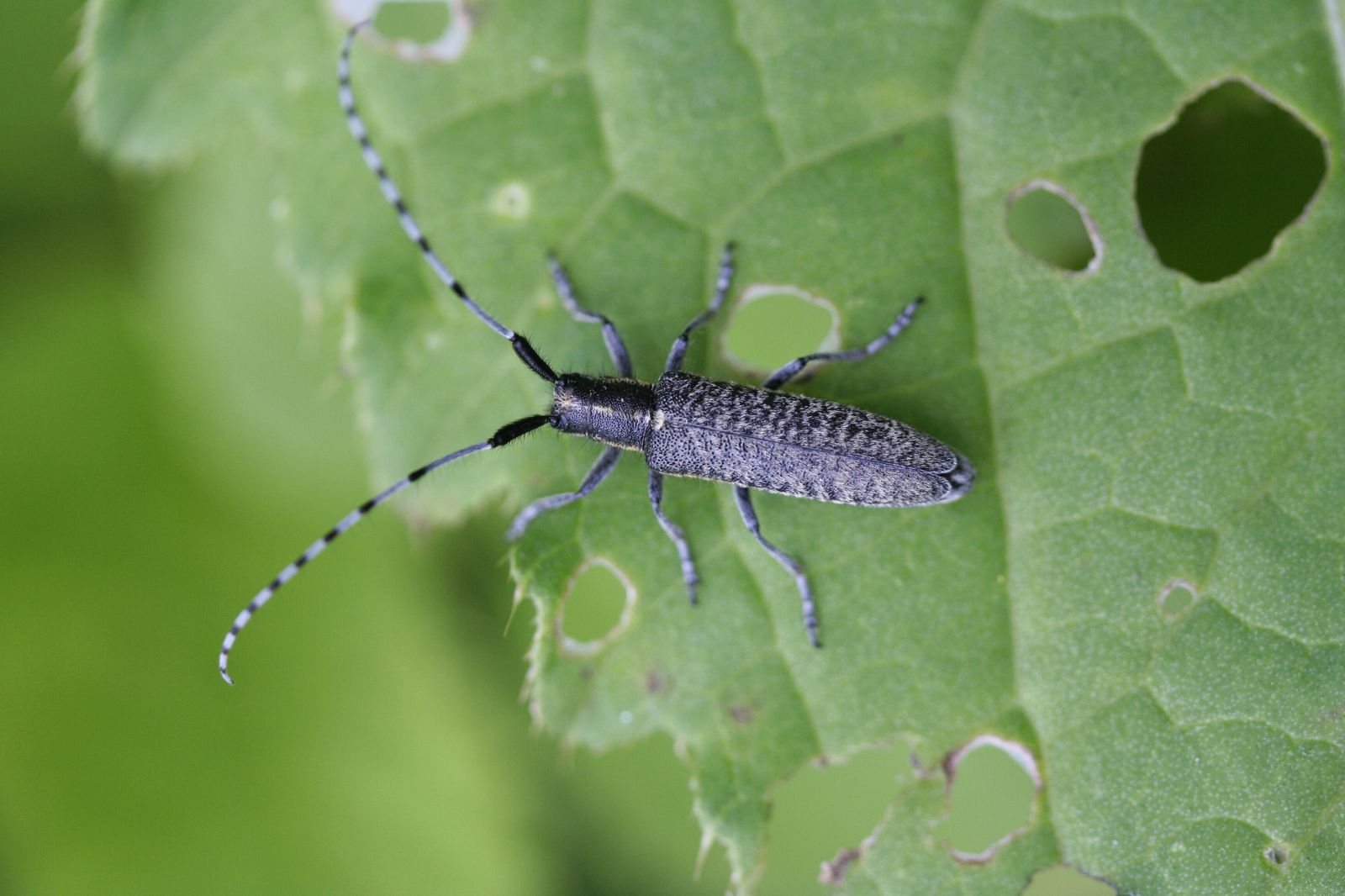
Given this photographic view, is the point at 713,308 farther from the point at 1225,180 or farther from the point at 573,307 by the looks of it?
the point at 1225,180

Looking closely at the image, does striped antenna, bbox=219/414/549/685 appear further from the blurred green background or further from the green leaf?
the blurred green background

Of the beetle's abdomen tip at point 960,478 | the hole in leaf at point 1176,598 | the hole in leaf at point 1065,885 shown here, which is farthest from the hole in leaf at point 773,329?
the hole in leaf at point 1065,885

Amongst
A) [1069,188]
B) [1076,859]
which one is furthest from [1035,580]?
[1069,188]

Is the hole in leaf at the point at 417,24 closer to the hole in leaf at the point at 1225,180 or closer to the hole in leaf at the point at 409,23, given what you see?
the hole in leaf at the point at 409,23

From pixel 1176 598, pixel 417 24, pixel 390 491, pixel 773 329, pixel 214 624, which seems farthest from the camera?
pixel 214 624

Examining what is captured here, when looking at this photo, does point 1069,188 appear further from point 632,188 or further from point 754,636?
point 754,636

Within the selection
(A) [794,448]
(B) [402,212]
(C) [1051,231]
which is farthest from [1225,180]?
(B) [402,212]

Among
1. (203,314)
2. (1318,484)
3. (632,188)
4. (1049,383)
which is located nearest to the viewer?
(1318,484)

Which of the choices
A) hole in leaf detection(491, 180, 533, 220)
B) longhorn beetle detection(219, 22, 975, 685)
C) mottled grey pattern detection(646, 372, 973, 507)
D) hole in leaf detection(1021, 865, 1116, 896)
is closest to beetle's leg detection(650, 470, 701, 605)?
longhorn beetle detection(219, 22, 975, 685)
